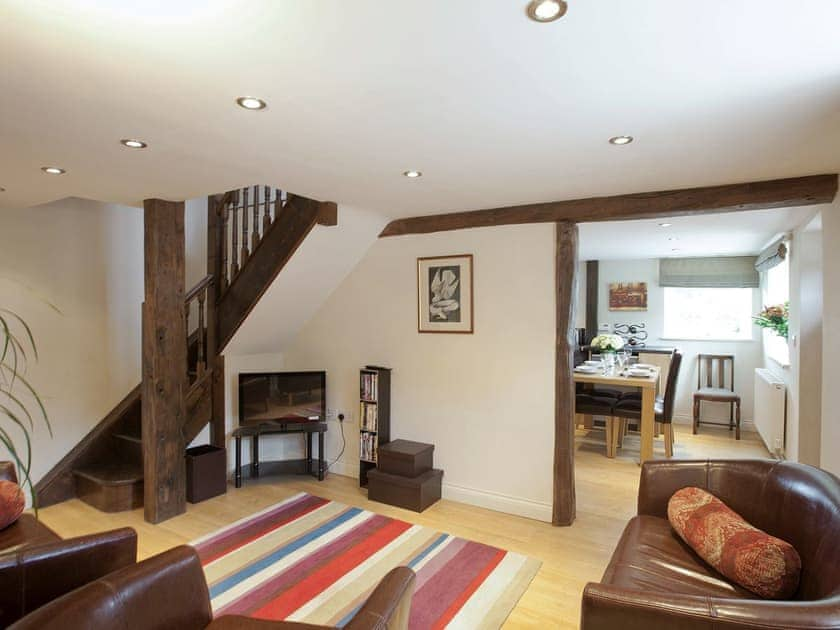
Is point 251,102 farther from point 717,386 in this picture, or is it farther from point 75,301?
point 717,386

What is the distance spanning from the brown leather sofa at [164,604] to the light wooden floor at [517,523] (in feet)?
4.11

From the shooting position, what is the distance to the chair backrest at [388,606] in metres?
1.32

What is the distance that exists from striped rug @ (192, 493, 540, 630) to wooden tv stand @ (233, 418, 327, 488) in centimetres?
74

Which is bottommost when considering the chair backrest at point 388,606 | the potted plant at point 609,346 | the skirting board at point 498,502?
the skirting board at point 498,502

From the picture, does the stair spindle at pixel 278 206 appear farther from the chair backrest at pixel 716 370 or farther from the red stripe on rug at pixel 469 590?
the chair backrest at pixel 716 370

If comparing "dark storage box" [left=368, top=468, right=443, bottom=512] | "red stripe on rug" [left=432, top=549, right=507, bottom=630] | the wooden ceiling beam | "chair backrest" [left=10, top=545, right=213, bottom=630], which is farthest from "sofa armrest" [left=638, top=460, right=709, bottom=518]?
"chair backrest" [left=10, top=545, right=213, bottom=630]

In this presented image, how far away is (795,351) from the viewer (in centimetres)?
388

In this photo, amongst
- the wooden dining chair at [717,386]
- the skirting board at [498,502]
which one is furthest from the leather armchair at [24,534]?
the wooden dining chair at [717,386]

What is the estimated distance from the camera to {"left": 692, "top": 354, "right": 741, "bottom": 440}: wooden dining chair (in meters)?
5.77

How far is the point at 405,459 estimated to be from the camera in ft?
12.6

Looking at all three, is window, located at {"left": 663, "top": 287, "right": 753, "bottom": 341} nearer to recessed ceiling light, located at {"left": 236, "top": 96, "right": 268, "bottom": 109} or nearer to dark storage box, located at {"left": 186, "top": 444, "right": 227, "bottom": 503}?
dark storage box, located at {"left": 186, "top": 444, "right": 227, "bottom": 503}

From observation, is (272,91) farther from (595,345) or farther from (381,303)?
(595,345)

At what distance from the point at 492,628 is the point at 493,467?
4.95 feet

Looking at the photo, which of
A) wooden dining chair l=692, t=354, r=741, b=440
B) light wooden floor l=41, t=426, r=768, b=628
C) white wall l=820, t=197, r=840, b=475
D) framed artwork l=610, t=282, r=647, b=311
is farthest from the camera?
framed artwork l=610, t=282, r=647, b=311
